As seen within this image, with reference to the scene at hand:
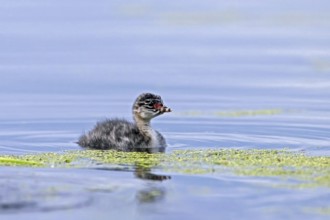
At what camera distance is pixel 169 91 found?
1817 centimetres

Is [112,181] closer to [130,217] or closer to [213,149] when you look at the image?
[130,217]

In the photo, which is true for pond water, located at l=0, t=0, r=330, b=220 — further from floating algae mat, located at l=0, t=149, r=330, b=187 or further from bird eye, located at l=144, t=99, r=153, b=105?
bird eye, located at l=144, t=99, r=153, b=105

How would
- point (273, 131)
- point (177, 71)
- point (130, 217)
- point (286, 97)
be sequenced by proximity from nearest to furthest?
1. point (130, 217)
2. point (273, 131)
3. point (286, 97)
4. point (177, 71)

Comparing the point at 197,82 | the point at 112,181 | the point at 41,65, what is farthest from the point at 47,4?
the point at 112,181

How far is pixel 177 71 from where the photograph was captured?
19.5 m

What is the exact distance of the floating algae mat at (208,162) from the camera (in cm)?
1202

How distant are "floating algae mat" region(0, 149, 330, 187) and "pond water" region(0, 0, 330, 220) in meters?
0.34

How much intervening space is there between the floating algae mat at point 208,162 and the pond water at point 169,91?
34cm

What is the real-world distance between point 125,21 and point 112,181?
1170 cm

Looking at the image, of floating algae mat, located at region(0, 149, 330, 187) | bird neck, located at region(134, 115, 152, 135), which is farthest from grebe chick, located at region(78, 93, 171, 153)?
floating algae mat, located at region(0, 149, 330, 187)

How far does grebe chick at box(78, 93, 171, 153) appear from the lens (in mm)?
14438

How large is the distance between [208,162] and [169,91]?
5.53m

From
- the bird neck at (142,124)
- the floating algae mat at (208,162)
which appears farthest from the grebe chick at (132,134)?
the floating algae mat at (208,162)

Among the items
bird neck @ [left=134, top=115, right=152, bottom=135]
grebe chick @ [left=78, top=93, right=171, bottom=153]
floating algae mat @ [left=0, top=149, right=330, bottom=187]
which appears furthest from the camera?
bird neck @ [left=134, top=115, right=152, bottom=135]
